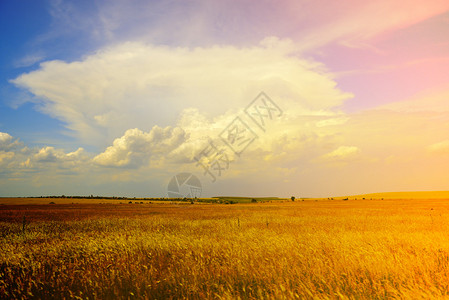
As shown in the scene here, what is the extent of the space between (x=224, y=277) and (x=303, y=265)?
6.37ft

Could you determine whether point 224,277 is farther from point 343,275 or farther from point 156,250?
point 156,250

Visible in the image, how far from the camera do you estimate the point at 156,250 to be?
8.83 meters

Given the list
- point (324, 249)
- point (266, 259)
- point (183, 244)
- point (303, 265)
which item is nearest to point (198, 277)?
point (266, 259)

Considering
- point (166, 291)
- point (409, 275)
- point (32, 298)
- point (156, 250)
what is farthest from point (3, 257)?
point (409, 275)

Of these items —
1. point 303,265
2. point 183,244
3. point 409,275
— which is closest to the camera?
point 409,275

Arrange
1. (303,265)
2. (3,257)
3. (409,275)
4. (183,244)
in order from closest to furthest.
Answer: (409,275) → (303,265) → (3,257) → (183,244)

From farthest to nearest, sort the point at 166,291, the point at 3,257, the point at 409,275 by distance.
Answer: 1. the point at 3,257
2. the point at 409,275
3. the point at 166,291

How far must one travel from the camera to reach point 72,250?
901cm

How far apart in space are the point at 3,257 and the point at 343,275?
9.52 meters

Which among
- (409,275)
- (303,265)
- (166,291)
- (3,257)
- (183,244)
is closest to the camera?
(166,291)

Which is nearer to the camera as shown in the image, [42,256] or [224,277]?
[224,277]

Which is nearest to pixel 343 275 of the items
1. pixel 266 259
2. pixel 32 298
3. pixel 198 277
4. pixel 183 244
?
pixel 266 259

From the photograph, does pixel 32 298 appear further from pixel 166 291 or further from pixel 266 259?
pixel 266 259

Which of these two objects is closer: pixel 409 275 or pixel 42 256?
pixel 409 275
